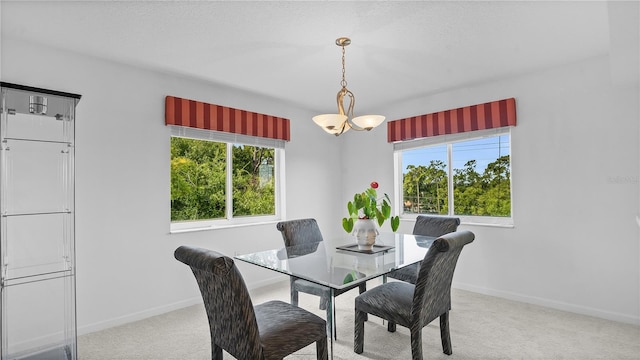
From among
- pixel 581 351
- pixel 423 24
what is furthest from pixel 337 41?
pixel 581 351

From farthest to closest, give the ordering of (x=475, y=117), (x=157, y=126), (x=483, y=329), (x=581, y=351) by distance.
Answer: (x=475, y=117)
(x=157, y=126)
(x=483, y=329)
(x=581, y=351)

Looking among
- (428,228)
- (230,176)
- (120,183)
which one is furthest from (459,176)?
(120,183)

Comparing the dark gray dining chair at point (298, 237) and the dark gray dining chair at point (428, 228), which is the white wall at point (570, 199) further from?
the dark gray dining chair at point (298, 237)

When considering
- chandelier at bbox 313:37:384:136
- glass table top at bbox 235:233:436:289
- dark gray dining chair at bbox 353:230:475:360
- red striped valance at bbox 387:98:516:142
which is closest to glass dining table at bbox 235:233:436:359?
glass table top at bbox 235:233:436:289

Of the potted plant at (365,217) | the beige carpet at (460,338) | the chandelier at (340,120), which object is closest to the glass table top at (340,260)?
the potted plant at (365,217)

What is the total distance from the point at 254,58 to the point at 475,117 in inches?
96.5

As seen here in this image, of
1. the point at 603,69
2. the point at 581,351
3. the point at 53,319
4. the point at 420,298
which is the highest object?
the point at 603,69

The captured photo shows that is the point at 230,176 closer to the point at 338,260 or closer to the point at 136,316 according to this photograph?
the point at 136,316

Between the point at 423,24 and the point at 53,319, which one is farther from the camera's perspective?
the point at 53,319

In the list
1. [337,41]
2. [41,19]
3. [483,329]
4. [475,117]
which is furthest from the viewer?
[475,117]

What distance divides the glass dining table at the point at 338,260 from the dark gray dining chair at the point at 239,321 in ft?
0.71

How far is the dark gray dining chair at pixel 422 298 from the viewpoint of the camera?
1834 millimetres

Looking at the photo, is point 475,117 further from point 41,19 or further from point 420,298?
point 41,19

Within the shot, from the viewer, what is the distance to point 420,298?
74.6 inches
